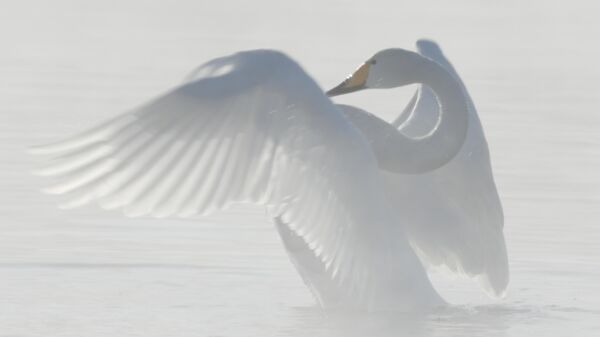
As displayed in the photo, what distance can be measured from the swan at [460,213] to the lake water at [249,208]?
0.56 feet

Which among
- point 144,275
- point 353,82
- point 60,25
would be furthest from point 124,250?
point 60,25

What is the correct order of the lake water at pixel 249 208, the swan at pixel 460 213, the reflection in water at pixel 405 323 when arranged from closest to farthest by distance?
the reflection in water at pixel 405 323, the lake water at pixel 249 208, the swan at pixel 460 213

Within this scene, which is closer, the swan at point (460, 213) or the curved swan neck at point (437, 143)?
the curved swan neck at point (437, 143)

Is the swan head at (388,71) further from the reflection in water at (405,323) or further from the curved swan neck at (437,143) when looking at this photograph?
the reflection in water at (405,323)

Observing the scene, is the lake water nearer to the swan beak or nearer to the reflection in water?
the reflection in water

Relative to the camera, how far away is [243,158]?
276 inches

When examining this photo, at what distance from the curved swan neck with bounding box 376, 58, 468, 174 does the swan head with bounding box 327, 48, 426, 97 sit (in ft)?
0.45

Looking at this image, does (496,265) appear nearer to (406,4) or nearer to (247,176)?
(247,176)

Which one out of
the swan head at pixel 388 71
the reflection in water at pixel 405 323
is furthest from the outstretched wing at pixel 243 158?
the swan head at pixel 388 71

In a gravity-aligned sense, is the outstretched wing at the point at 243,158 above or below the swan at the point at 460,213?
above

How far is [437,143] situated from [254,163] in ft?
3.07

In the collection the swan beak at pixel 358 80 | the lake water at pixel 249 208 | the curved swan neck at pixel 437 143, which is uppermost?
the swan beak at pixel 358 80

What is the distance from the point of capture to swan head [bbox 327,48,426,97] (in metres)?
7.93

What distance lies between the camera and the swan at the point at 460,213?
26.7 feet
